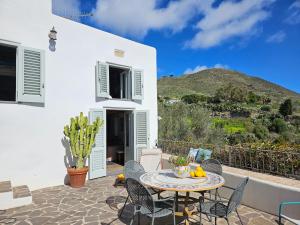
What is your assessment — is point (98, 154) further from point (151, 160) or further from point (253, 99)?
point (253, 99)

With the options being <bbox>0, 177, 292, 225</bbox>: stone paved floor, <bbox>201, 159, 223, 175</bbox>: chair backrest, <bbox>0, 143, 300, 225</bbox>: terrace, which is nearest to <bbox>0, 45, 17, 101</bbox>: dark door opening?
<bbox>0, 177, 292, 225</bbox>: stone paved floor

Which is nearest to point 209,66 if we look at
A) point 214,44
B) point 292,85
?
point 292,85

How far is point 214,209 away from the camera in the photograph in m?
3.42

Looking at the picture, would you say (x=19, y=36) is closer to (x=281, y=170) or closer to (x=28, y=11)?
(x=28, y=11)

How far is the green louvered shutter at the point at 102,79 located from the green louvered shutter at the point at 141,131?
1.51 metres

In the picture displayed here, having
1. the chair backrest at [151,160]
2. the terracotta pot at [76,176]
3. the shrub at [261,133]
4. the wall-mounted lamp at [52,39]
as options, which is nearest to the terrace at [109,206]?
the terracotta pot at [76,176]

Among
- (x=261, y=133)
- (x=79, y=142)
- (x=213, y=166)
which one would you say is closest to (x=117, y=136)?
(x=79, y=142)

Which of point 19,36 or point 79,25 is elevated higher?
point 79,25

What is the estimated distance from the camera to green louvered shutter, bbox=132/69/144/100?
8180 millimetres

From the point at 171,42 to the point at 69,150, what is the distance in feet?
54.6

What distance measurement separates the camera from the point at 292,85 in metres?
60.7

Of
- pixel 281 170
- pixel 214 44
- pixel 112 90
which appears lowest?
pixel 281 170

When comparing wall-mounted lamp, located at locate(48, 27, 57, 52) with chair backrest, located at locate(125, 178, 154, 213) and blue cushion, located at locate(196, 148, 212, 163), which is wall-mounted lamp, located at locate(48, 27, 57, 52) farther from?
blue cushion, located at locate(196, 148, 212, 163)

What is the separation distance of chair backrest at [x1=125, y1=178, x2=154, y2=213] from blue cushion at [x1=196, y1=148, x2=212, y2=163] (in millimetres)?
3628
